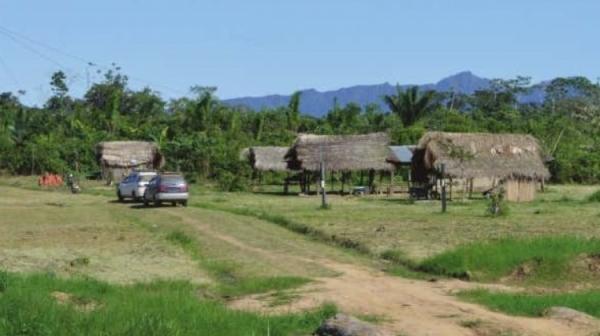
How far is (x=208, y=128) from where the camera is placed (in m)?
70.1

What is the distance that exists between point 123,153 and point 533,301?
5101 centimetres

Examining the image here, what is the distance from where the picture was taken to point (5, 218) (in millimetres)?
32406

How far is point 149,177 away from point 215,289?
27.9m

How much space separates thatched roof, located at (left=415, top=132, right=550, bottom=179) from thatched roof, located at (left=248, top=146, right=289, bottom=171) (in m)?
12.2

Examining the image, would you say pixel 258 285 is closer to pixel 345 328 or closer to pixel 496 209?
pixel 345 328

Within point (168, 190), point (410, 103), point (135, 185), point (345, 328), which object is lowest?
point (345, 328)

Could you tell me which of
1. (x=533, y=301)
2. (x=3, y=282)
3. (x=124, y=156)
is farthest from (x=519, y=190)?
(x=3, y=282)

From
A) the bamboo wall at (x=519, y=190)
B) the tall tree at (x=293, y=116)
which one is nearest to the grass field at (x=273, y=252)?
the bamboo wall at (x=519, y=190)

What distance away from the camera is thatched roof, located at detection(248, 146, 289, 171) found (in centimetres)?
5900

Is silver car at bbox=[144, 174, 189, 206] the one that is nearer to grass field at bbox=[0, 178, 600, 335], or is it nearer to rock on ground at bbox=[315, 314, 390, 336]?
grass field at bbox=[0, 178, 600, 335]

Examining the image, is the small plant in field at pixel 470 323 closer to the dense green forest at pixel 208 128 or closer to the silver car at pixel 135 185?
the silver car at pixel 135 185

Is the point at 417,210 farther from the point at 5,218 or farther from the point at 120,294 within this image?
the point at 120,294

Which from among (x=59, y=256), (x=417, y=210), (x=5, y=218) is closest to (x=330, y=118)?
(x=417, y=210)

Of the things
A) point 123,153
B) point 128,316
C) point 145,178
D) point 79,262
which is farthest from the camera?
point 123,153
